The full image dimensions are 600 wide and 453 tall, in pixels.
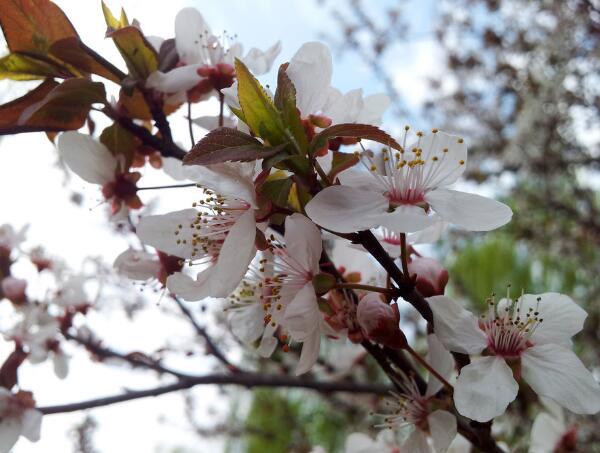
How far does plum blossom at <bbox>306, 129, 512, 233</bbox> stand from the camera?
0.41 m

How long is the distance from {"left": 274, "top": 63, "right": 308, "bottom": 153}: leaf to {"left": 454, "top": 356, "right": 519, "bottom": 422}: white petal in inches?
8.8

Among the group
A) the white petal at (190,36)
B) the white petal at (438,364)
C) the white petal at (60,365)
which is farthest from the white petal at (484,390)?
the white petal at (60,365)

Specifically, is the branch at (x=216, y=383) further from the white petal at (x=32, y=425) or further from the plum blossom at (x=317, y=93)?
the plum blossom at (x=317, y=93)

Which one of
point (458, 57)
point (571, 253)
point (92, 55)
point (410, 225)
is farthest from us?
point (458, 57)

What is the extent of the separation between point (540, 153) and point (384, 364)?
1934 mm

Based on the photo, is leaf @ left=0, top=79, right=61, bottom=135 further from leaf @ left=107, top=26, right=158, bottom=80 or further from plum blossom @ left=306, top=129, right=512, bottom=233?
plum blossom @ left=306, top=129, right=512, bottom=233

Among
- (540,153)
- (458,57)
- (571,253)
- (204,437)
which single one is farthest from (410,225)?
(458,57)

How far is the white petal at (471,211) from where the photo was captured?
43 cm

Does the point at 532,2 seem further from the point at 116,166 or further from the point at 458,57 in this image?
the point at 116,166

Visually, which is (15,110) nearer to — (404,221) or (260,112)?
(260,112)

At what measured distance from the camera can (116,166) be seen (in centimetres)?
63

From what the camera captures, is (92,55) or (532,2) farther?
(532,2)

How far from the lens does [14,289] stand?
0.87m

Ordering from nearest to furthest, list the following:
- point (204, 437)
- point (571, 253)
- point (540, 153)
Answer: point (540, 153) → point (571, 253) → point (204, 437)
